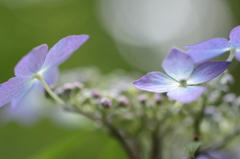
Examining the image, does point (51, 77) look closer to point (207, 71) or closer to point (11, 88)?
point (11, 88)

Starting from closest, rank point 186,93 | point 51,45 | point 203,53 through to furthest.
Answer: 1. point 186,93
2. point 203,53
3. point 51,45

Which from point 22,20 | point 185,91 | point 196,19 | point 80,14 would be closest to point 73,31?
point 80,14

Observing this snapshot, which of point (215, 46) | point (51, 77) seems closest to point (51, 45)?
point (51, 77)

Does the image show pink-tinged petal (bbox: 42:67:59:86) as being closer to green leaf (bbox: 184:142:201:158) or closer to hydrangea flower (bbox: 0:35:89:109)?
hydrangea flower (bbox: 0:35:89:109)

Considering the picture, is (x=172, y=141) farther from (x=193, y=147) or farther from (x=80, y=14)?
(x=80, y=14)

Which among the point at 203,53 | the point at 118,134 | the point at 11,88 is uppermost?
the point at 11,88

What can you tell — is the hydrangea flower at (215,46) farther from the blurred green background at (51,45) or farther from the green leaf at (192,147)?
the blurred green background at (51,45)
